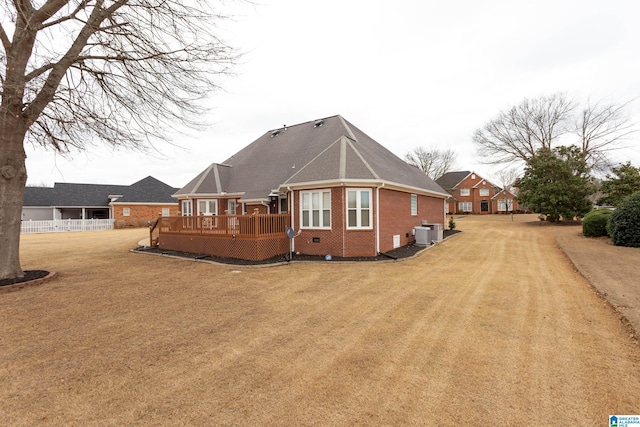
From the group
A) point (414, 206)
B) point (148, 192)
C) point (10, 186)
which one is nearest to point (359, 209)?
point (414, 206)

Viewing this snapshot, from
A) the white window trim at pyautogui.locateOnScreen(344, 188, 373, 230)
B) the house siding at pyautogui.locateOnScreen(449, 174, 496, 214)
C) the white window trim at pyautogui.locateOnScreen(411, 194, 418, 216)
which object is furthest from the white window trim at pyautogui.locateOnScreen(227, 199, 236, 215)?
the house siding at pyautogui.locateOnScreen(449, 174, 496, 214)

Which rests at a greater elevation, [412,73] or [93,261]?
[412,73]

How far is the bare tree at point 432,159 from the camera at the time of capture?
54.0 m

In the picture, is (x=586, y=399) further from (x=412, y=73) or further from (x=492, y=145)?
(x=492, y=145)

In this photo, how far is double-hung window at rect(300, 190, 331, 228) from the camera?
40.8 ft

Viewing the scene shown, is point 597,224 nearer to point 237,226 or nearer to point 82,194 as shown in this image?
point 237,226

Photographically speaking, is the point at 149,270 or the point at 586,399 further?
the point at 149,270

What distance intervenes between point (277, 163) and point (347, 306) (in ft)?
43.4

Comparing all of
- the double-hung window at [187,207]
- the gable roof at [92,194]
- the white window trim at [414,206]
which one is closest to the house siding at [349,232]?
the white window trim at [414,206]

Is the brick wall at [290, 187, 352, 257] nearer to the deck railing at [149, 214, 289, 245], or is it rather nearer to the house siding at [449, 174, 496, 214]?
the deck railing at [149, 214, 289, 245]

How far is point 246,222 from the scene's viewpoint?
1233cm

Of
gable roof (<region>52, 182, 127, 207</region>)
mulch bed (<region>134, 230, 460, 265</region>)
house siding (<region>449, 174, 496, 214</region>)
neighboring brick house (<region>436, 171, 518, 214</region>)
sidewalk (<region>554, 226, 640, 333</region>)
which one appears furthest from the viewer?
house siding (<region>449, 174, 496, 214</region>)

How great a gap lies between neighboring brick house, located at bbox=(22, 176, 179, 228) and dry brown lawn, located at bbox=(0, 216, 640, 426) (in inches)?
1205

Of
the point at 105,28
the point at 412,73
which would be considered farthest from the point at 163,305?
the point at 412,73
